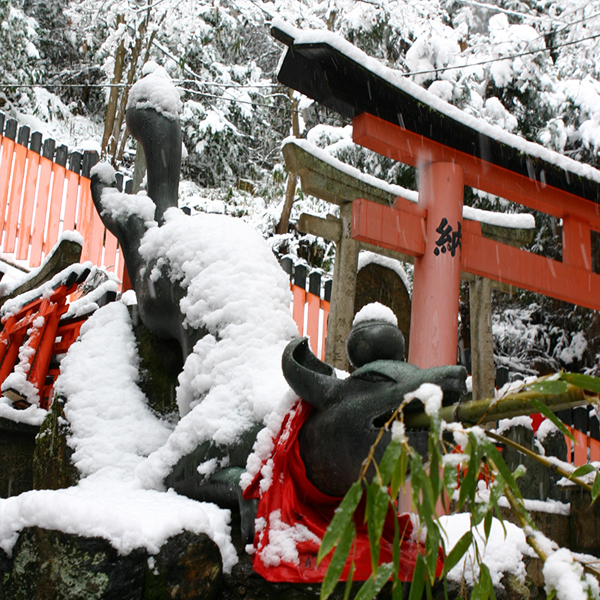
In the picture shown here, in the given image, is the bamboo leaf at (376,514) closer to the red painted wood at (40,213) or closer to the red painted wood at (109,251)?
the red painted wood at (109,251)

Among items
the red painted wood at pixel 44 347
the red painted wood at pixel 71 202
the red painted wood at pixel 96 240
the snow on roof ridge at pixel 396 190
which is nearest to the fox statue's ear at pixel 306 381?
the red painted wood at pixel 44 347

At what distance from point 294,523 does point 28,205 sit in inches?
189

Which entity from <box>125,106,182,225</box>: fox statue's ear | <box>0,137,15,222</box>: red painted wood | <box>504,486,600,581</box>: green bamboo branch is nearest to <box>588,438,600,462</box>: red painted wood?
<box>125,106,182,225</box>: fox statue's ear

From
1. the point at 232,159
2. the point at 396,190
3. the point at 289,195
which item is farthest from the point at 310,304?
the point at 232,159

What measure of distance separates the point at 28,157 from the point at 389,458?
5640mm

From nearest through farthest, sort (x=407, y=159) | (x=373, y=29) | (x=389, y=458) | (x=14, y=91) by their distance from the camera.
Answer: (x=389, y=458)
(x=407, y=159)
(x=373, y=29)
(x=14, y=91)

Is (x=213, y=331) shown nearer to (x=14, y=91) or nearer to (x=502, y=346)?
(x=502, y=346)

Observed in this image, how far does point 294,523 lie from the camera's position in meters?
1.65

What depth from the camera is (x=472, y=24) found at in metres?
11.9

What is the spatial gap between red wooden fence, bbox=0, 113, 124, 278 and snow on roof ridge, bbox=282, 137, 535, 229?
69.5 inches

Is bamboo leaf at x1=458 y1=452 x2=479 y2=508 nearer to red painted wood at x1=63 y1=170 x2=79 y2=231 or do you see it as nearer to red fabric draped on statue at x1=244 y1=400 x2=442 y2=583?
red fabric draped on statue at x1=244 y1=400 x2=442 y2=583

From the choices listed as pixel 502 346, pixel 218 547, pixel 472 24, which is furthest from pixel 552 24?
pixel 218 547

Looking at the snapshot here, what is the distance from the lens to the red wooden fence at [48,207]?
17.7 ft

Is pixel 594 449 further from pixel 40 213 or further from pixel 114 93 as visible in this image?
pixel 114 93
